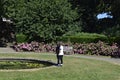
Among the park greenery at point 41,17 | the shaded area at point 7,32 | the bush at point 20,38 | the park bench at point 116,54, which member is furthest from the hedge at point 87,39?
the shaded area at point 7,32

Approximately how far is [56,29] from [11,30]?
28.8 feet

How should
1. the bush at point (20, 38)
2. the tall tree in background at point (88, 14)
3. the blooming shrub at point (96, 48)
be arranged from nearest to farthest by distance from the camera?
1. the blooming shrub at point (96, 48)
2. the bush at point (20, 38)
3. the tall tree in background at point (88, 14)

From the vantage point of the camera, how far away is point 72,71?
19.4 meters

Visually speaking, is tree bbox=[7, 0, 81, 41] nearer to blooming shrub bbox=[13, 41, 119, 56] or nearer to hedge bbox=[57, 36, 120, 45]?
hedge bbox=[57, 36, 120, 45]

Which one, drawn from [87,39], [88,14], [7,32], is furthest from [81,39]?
[88,14]

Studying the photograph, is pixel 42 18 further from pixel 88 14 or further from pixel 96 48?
pixel 88 14

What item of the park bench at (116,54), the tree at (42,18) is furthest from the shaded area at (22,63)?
the tree at (42,18)

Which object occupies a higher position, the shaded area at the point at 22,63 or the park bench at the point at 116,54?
the park bench at the point at 116,54

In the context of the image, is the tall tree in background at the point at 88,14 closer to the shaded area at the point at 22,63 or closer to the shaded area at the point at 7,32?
the shaded area at the point at 7,32

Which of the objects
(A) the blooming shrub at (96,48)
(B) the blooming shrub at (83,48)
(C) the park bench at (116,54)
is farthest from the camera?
(B) the blooming shrub at (83,48)

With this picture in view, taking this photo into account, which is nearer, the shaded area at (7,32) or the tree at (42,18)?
the tree at (42,18)

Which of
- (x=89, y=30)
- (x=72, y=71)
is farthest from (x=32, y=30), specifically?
(x=89, y=30)

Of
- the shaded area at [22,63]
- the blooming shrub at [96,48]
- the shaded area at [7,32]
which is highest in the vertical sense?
the shaded area at [7,32]

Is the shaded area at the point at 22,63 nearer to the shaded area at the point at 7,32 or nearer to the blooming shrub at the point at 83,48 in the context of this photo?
the blooming shrub at the point at 83,48
